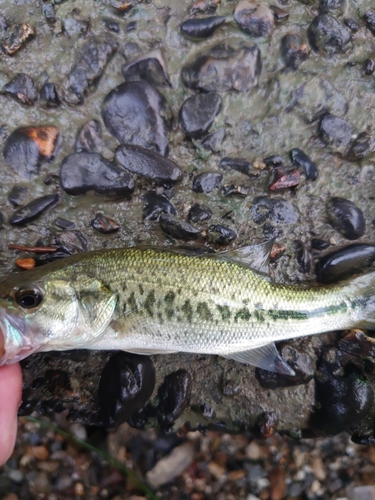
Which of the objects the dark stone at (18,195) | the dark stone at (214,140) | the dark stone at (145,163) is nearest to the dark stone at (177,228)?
the dark stone at (145,163)

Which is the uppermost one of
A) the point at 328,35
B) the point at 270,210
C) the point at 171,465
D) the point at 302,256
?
the point at 328,35

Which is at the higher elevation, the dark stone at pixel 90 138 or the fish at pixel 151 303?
the dark stone at pixel 90 138

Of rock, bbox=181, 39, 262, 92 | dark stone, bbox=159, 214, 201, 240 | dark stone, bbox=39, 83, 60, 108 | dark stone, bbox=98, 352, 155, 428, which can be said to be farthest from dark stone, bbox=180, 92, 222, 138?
dark stone, bbox=98, 352, 155, 428

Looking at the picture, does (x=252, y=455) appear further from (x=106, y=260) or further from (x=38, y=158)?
(x=38, y=158)

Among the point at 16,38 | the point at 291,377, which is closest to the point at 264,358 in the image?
the point at 291,377

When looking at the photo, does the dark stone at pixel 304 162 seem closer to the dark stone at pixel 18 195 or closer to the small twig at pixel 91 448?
the dark stone at pixel 18 195

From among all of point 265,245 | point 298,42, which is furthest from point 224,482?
point 298,42

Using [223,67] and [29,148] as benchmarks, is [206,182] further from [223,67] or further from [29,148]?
[29,148]
